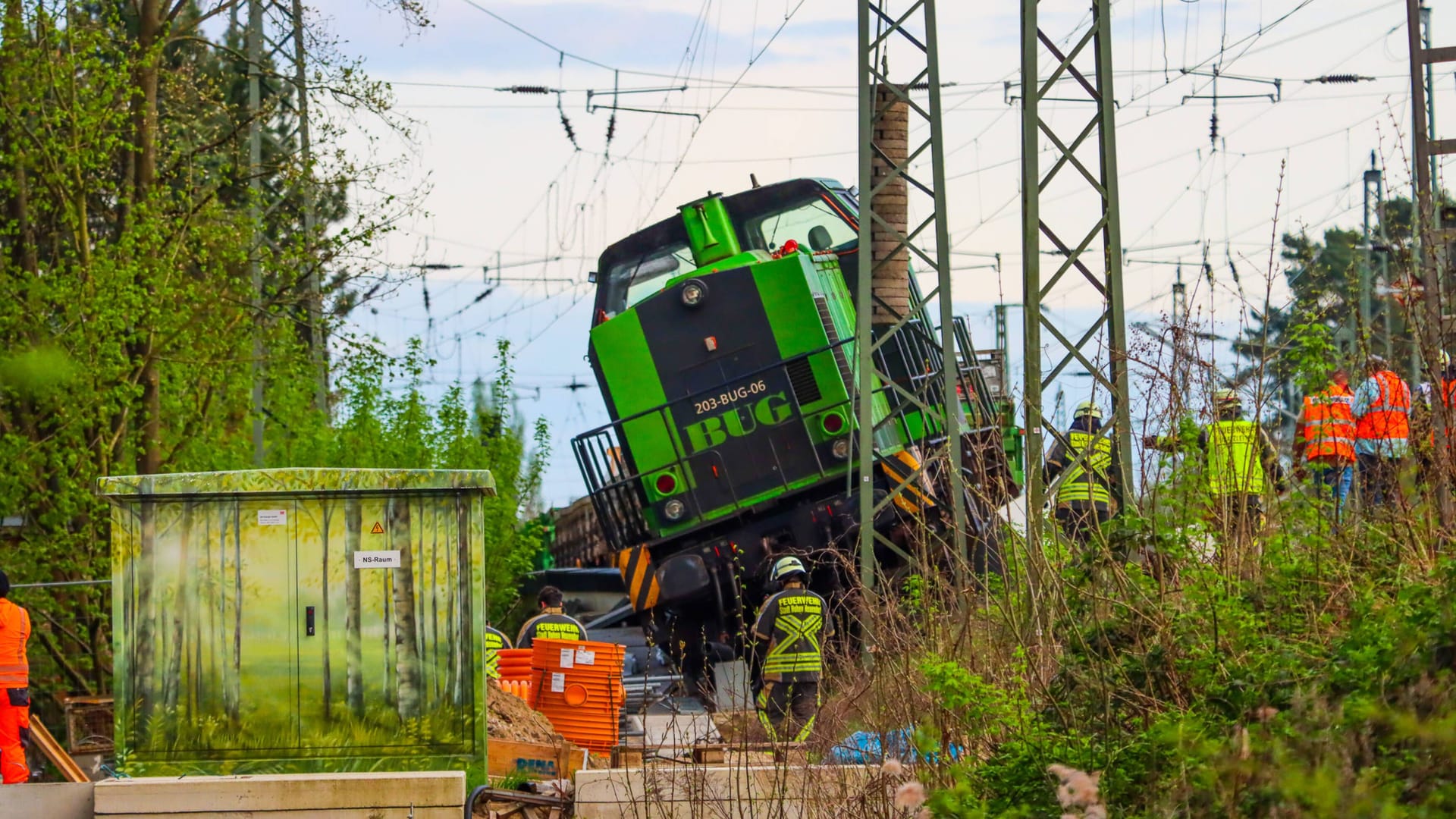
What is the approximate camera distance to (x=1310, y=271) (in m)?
8.88

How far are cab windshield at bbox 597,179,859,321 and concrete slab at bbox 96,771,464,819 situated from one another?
837 centimetres

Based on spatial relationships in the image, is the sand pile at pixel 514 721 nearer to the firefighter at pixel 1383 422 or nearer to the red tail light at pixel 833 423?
the red tail light at pixel 833 423

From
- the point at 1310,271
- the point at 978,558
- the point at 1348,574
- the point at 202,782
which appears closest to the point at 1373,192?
the point at 978,558

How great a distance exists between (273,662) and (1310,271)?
5.91m

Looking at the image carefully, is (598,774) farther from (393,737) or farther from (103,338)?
(103,338)

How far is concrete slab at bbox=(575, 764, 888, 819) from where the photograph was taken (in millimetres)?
7027

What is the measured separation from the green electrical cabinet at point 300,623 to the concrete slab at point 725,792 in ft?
3.03

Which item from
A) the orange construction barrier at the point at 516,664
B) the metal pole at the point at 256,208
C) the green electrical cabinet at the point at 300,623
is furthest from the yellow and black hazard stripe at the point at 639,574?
the green electrical cabinet at the point at 300,623

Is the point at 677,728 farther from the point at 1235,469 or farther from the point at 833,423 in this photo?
the point at 1235,469

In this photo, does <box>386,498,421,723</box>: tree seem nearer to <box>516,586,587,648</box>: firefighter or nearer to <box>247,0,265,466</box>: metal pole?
<box>516,586,587,648</box>: firefighter

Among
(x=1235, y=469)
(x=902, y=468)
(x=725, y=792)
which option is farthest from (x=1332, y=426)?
(x=902, y=468)

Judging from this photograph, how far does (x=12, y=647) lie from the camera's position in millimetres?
10492

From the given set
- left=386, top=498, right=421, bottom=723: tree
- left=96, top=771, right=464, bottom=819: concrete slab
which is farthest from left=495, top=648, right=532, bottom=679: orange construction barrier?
left=96, top=771, right=464, bottom=819: concrete slab

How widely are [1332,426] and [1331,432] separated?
0.19 metres
